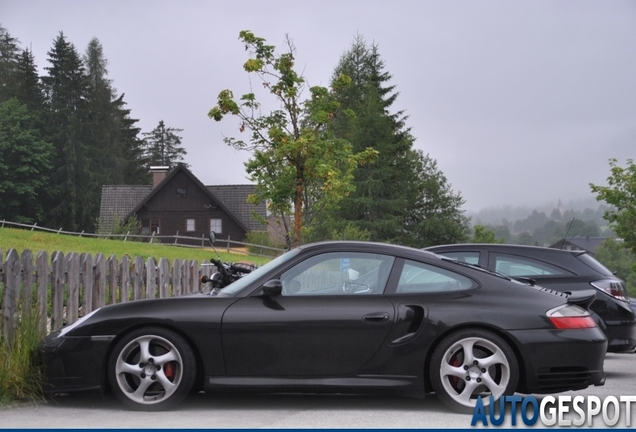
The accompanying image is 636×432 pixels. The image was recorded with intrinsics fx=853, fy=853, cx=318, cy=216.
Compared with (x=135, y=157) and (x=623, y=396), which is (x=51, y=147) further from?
(x=623, y=396)

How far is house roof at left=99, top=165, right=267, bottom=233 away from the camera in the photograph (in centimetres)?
7231

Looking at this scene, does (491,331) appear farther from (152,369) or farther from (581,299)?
(152,369)

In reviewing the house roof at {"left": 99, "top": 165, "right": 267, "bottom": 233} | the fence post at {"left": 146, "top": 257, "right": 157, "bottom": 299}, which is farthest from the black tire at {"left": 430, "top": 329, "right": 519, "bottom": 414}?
the house roof at {"left": 99, "top": 165, "right": 267, "bottom": 233}

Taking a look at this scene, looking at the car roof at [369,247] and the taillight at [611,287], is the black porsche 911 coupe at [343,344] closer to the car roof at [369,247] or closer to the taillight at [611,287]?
the car roof at [369,247]

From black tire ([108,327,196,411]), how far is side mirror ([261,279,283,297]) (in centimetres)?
72

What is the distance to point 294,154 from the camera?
18.5 m

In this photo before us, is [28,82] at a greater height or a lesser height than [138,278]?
greater

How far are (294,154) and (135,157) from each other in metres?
80.3

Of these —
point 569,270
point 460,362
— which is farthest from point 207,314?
point 569,270

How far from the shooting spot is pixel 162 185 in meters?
72.9

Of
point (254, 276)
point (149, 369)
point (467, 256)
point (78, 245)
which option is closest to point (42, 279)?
point (149, 369)

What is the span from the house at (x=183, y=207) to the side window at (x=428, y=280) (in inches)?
2570

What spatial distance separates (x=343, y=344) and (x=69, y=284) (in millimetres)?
4274

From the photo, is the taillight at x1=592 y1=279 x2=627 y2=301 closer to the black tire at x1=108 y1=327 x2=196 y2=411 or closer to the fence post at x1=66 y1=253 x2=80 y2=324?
the black tire at x1=108 y1=327 x2=196 y2=411
